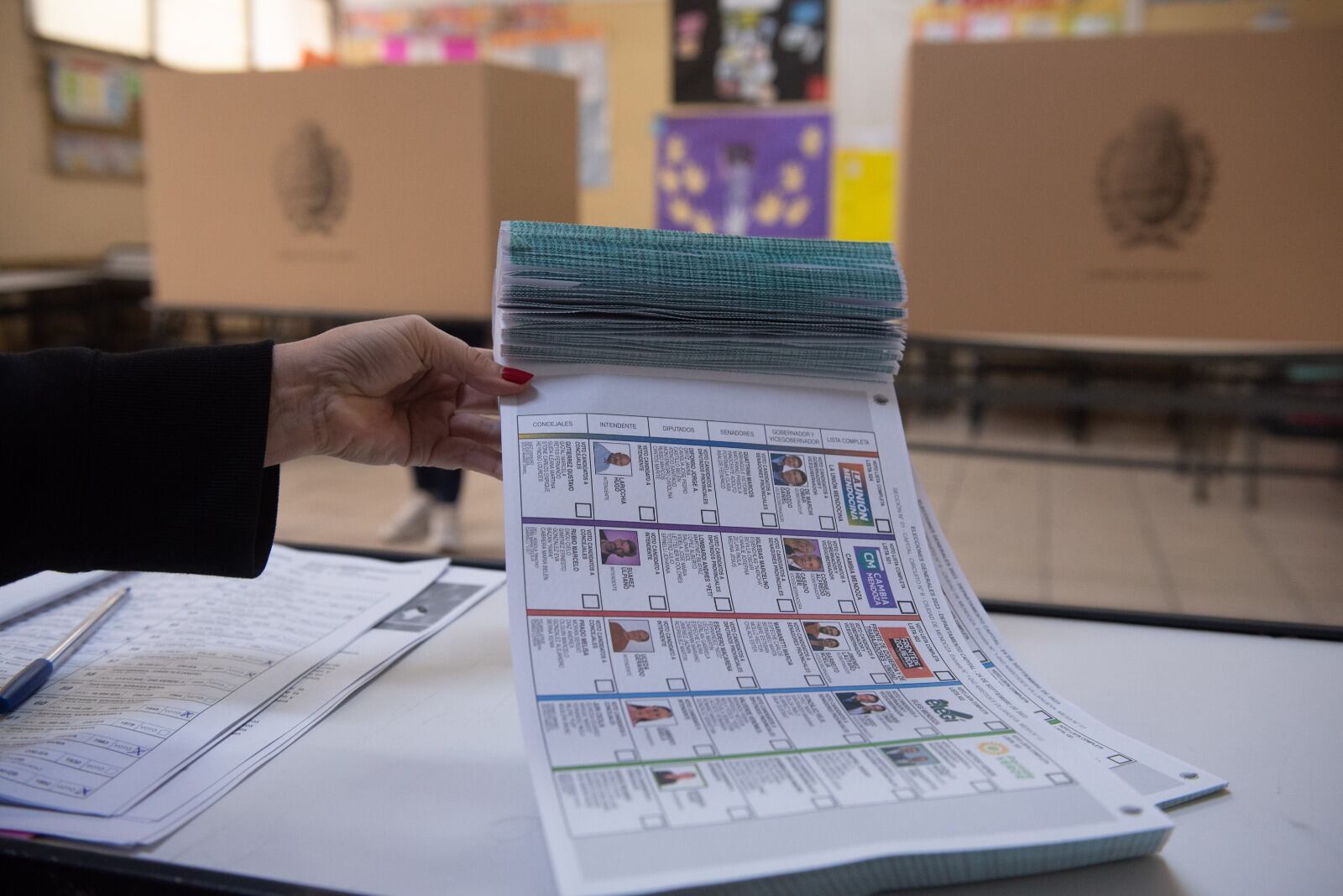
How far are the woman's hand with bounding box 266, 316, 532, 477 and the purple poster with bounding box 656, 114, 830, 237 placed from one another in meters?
4.14

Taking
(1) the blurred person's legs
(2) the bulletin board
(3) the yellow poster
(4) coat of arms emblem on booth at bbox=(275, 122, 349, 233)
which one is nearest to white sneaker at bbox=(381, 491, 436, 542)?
(1) the blurred person's legs

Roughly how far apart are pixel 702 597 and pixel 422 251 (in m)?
1.36

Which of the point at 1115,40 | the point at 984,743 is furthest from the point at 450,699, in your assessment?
the point at 1115,40

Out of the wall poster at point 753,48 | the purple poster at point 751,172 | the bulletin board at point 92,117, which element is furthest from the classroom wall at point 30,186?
the wall poster at point 753,48

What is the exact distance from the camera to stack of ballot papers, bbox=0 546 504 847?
0.46 metres

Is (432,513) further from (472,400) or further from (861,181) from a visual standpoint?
(861,181)

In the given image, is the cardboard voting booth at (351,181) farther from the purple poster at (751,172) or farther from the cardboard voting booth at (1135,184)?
the purple poster at (751,172)

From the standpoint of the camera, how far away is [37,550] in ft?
1.77

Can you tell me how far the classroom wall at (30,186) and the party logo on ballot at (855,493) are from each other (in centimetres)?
479

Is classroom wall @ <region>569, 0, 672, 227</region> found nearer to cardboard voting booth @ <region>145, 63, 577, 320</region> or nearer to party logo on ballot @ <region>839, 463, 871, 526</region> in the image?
cardboard voting booth @ <region>145, 63, 577, 320</region>

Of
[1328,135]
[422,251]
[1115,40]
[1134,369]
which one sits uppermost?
[1115,40]

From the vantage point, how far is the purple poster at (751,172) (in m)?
4.78

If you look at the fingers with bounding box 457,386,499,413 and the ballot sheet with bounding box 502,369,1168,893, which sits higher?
the fingers with bounding box 457,386,499,413

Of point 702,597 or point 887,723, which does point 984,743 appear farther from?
point 702,597
